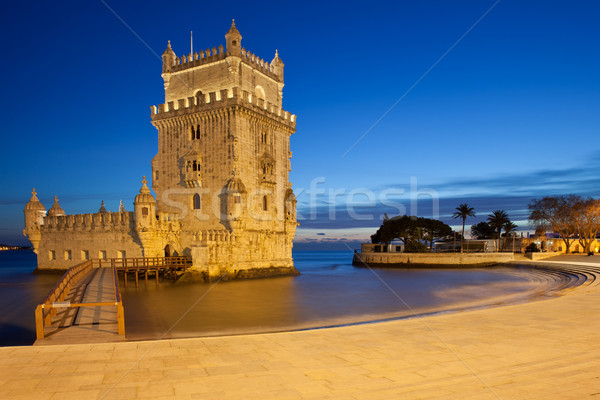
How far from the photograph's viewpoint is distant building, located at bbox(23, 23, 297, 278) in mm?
33688

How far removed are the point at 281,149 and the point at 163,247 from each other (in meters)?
14.6

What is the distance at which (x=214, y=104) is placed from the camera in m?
34.8

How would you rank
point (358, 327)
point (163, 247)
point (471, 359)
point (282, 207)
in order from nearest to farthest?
point (471, 359) → point (358, 327) → point (163, 247) → point (282, 207)

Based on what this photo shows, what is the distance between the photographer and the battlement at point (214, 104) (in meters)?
34.4

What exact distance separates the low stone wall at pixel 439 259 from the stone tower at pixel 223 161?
74.4ft

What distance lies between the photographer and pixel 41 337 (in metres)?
9.98

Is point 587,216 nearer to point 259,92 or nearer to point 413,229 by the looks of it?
point 413,229

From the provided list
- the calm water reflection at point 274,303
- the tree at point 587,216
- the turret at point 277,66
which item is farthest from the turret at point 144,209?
the tree at point 587,216

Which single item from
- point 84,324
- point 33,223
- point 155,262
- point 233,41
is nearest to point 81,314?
point 84,324

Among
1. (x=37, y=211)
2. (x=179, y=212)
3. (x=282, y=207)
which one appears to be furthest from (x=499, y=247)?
(x=37, y=211)

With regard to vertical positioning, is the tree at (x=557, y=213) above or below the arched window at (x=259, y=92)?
below

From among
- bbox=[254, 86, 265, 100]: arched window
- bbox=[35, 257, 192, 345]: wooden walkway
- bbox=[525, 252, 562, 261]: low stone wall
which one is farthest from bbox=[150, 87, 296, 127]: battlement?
bbox=[525, 252, 562, 261]: low stone wall

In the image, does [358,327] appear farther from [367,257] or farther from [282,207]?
[367,257]

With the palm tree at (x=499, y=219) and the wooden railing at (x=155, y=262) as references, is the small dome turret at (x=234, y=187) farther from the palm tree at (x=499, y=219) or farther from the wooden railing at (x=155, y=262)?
the palm tree at (x=499, y=219)
